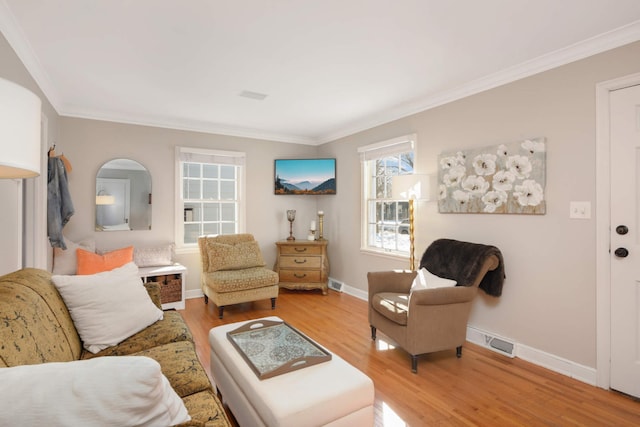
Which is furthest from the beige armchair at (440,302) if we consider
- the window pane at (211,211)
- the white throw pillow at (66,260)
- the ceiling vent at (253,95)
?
the white throw pillow at (66,260)

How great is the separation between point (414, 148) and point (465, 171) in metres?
0.74

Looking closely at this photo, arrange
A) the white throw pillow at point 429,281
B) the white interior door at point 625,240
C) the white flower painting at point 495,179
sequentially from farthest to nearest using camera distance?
the white throw pillow at point 429,281 < the white flower painting at point 495,179 < the white interior door at point 625,240

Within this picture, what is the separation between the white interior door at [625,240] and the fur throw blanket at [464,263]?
73cm

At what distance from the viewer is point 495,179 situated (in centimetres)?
291

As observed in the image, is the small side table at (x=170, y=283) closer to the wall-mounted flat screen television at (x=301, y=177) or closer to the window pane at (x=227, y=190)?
the window pane at (x=227, y=190)

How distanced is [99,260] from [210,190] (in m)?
1.67

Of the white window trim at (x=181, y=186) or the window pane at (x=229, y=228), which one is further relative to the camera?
the window pane at (x=229, y=228)

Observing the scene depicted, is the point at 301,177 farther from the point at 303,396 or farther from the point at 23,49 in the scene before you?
the point at 303,396

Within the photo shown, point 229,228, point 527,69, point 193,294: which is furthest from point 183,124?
point 527,69

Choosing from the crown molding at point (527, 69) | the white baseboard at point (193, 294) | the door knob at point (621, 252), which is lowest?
the white baseboard at point (193, 294)

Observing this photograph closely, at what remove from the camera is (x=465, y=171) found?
316 cm

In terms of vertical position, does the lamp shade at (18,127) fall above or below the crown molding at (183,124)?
below

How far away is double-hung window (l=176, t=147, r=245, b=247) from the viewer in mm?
4512

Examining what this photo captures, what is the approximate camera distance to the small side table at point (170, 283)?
3871mm
